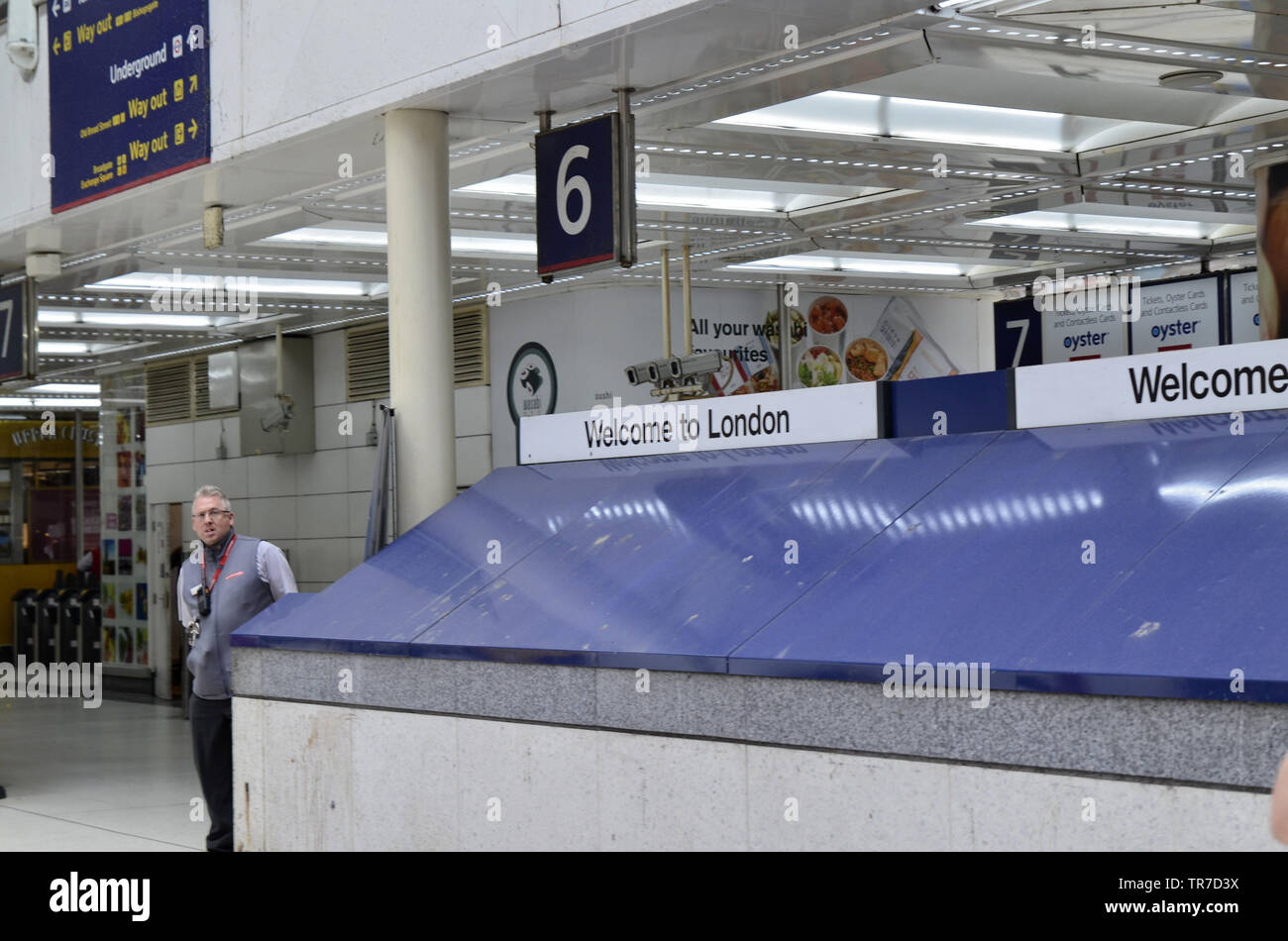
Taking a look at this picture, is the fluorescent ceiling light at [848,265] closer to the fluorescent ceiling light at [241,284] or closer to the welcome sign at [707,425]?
the fluorescent ceiling light at [241,284]

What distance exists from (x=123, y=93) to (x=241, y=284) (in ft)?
11.6

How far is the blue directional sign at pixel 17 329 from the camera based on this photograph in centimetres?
1070

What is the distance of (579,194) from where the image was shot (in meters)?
6.55

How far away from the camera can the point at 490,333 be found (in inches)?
512

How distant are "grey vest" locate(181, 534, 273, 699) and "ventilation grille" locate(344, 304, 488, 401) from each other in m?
5.91

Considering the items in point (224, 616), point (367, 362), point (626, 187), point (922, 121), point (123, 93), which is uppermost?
point (123, 93)

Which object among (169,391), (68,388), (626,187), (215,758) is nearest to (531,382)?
(169,391)

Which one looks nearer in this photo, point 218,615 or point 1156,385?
point 1156,385

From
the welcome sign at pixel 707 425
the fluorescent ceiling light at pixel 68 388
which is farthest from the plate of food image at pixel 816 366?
the fluorescent ceiling light at pixel 68 388

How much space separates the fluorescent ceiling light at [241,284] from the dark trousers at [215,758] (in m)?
5.17

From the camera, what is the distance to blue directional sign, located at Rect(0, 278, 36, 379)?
1070cm

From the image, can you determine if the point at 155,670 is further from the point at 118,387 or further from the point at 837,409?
the point at 837,409

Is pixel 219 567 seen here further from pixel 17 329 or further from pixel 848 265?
pixel 848 265

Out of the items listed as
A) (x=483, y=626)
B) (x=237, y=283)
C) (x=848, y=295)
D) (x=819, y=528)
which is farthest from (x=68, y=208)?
(x=848, y=295)
